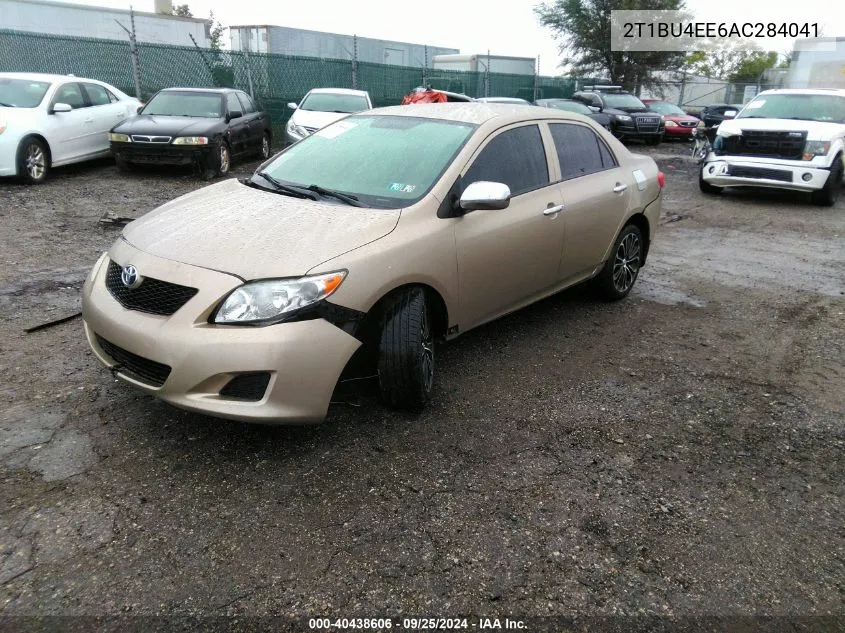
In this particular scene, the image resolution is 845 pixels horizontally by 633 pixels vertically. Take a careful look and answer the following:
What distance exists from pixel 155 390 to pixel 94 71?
14211 mm

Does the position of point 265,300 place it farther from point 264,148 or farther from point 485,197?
point 264,148

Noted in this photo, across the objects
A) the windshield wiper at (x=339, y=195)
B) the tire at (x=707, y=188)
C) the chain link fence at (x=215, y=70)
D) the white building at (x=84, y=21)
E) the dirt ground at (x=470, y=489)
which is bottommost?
the dirt ground at (x=470, y=489)

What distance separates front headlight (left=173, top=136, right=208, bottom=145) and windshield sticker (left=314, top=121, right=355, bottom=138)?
6569 millimetres

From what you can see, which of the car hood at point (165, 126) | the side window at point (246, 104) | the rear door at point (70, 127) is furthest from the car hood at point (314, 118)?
the rear door at point (70, 127)

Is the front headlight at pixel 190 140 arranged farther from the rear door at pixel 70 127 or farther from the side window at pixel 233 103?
the rear door at pixel 70 127

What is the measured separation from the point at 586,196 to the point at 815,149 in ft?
25.4

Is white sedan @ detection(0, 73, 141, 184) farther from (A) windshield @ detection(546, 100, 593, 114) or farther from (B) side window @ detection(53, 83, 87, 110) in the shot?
(A) windshield @ detection(546, 100, 593, 114)

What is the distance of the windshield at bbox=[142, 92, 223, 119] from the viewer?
11.3 m

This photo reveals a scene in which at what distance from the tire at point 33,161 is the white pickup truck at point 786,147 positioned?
1083 cm

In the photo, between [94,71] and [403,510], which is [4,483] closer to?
[403,510]

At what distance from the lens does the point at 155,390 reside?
3.02 metres

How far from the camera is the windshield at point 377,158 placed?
3795mm

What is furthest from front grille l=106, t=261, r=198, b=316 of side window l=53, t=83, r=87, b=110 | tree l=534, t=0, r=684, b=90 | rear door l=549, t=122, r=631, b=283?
tree l=534, t=0, r=684, b=90

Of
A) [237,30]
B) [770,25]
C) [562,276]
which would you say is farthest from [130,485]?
[237,30]
